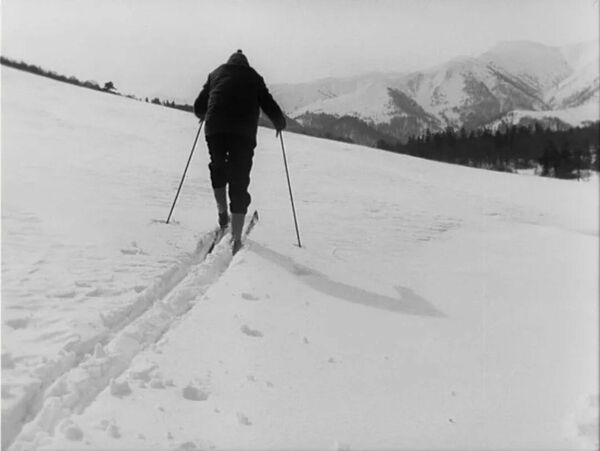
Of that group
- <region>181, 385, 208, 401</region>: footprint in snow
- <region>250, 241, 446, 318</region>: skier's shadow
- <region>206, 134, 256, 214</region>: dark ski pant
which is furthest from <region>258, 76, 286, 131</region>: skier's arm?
<region>181, 385, 208, 401</region>: footprint in snow

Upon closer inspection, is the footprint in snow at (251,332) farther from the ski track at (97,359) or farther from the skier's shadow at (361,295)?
the skier's shadow at (361,295)

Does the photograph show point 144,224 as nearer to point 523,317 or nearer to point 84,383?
point 84,383

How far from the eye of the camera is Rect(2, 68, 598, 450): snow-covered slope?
2029 millimetres

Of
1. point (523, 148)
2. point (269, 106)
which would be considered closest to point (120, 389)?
point (269, 106)

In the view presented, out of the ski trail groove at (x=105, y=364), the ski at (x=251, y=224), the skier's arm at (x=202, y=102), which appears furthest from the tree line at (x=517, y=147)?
the ski trail groove at (x=105, y=364)

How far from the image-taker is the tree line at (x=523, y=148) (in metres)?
2.00

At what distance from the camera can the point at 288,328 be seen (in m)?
3.00

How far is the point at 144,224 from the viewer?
5.00 m

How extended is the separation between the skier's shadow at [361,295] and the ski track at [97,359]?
66 centimetres

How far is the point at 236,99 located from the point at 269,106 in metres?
0.37

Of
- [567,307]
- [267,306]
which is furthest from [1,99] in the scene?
[567,307]

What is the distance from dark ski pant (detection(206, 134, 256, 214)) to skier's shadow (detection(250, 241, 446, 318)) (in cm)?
78

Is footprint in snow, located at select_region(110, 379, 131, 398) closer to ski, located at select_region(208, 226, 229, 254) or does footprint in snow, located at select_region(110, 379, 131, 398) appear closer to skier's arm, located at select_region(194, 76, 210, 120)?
ski, located at select_region(208, 226, 229, 254)

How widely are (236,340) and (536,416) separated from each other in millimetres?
1465
